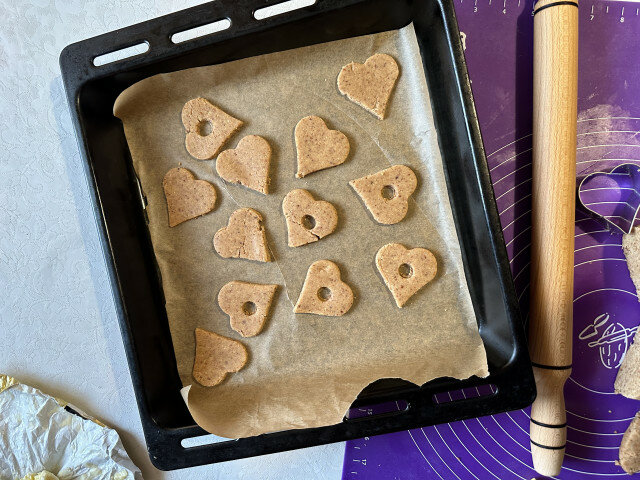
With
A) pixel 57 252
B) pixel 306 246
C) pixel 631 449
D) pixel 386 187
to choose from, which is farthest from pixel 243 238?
pixel 631 449

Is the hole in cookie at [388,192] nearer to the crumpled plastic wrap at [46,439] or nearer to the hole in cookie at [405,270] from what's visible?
the hole in cookie at [405,270]

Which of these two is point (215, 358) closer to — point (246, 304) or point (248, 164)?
point (246, 304)

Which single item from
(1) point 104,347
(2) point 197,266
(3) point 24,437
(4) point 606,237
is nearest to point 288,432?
(2) point 197,266

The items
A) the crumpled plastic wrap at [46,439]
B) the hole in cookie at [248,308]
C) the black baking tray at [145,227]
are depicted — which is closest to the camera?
the black baking tray at [145,227]

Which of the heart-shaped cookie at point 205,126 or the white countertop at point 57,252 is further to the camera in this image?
the white countertop at point 57,252

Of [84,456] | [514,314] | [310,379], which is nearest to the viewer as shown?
[514,314]

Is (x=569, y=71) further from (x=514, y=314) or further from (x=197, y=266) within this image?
(x=197, y=266)

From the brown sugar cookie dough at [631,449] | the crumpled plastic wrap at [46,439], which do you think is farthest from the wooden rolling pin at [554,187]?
the crumpled plastic wrap at [46,439]
